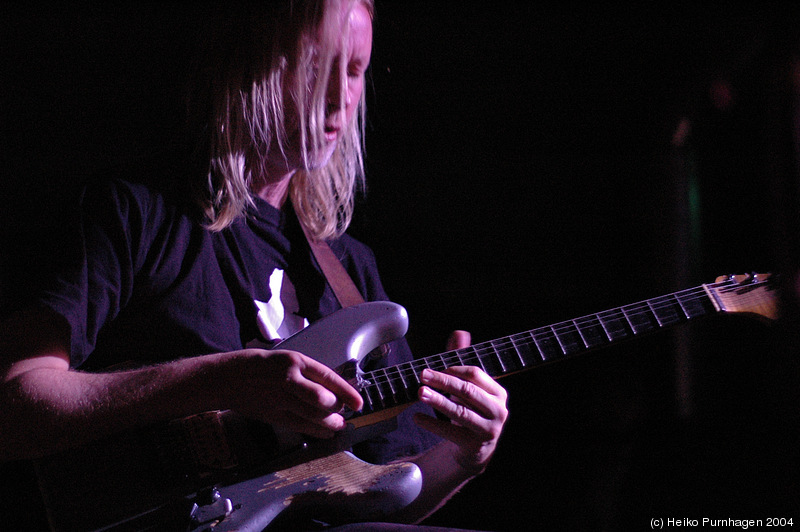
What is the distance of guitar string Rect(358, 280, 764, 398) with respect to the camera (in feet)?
3.74

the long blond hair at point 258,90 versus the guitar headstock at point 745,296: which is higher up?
the long blond hair at point 258,90

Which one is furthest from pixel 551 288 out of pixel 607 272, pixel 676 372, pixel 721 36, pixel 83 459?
pixel 83 459

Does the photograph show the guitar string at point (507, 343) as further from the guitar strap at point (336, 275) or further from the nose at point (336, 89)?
the nose at point (336, 89)

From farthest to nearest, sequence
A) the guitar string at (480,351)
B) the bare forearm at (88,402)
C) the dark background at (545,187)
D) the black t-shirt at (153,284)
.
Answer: the dark background at (545,187), the guitar string at (480,351), the black t-shirt at (153,284), the bare forearm at (88,402)

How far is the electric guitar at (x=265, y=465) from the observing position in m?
0.96

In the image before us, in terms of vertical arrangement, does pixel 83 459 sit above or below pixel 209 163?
below

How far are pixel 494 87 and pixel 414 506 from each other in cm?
148

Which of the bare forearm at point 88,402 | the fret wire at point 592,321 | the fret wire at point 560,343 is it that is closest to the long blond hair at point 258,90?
the bare forearm at point 88,402

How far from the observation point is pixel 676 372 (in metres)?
1.77

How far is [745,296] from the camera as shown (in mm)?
1350

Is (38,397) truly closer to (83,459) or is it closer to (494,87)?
(83,459)

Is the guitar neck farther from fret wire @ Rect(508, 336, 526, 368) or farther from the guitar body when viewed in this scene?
the guitar body

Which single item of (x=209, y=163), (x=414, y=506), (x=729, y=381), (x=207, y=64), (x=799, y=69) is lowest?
(x=729, y=381)

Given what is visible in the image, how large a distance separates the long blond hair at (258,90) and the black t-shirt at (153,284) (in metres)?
0.10
